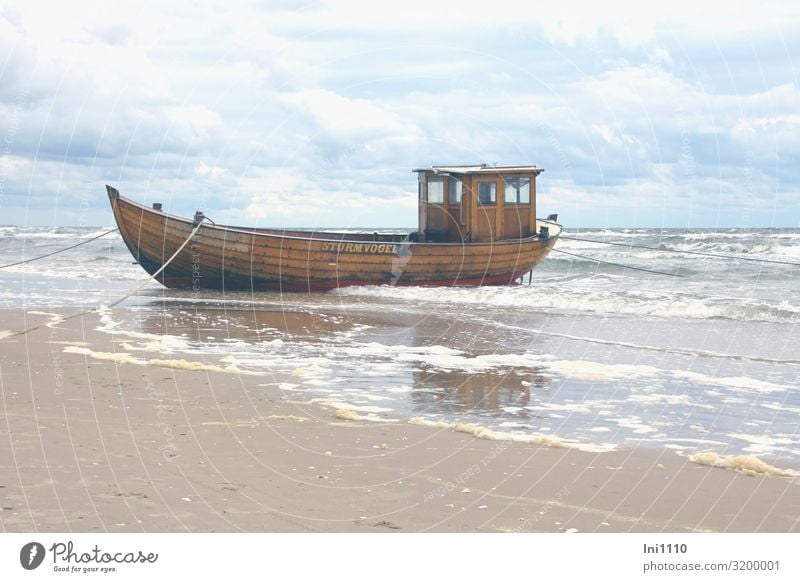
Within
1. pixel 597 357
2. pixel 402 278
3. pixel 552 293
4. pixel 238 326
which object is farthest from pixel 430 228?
pixel 597 357

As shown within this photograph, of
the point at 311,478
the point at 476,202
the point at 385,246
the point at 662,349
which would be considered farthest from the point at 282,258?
the point at 311,478

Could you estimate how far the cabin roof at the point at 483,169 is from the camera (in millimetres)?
20297

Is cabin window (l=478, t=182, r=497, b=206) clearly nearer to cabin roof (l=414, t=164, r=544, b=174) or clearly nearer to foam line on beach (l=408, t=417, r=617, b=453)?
cabin roof (l=414, t=164, r=544, b=174)

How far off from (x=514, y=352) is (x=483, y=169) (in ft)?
31.8

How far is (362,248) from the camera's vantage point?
65.4 ft

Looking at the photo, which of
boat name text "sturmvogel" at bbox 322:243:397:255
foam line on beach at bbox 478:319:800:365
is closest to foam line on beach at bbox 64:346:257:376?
foam line on beach at bbox 478:319:800:365

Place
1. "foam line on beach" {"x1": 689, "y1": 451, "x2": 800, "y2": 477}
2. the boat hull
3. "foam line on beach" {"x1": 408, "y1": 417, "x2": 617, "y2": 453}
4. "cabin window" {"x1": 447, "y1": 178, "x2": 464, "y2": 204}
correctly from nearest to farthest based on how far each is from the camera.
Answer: "foam line on beach" {"x1": 689, "y1": 451, "x2": 800, "y2": 477}
"foam line on beach" {"x1": 408, "y1": 417, "x2": 617, "y2": 453}
the boat hull
"cabin window" {"x1": 447, "y1": 178, "x2": 464, "y2": 204}

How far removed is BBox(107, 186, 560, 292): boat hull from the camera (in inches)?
760

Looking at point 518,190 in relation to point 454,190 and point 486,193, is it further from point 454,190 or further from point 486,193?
point 454,190

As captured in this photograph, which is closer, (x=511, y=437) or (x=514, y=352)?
(x=511, y=437)

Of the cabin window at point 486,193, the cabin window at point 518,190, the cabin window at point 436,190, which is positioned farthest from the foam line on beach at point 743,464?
the cabin window at point 436,190

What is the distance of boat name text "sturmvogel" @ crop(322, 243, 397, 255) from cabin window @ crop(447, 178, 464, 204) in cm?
188

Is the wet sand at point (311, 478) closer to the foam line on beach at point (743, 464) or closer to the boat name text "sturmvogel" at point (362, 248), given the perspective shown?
the foam line on beach at point (743, 464)

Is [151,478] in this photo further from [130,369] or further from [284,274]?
[284,274]
